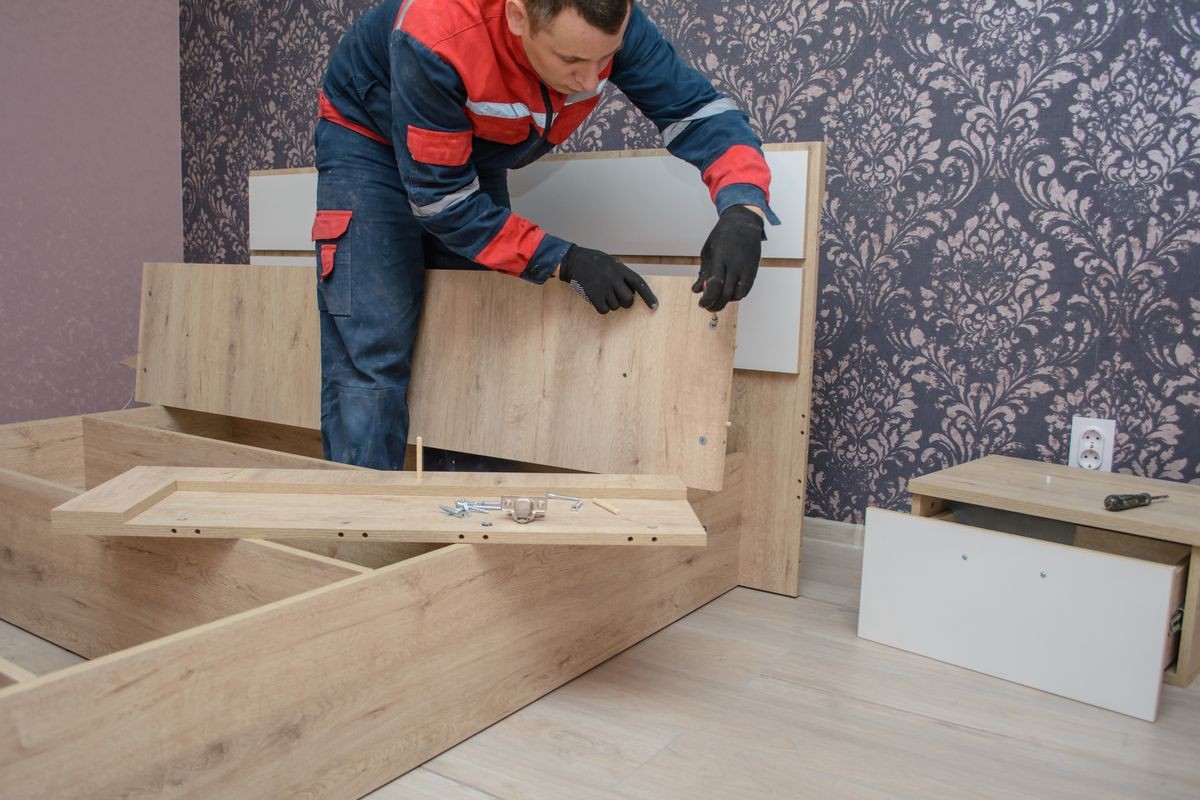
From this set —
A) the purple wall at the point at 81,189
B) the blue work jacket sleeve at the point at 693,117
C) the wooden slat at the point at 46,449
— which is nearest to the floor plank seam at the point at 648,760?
the blue work jacket sleeve at the point at 693,117

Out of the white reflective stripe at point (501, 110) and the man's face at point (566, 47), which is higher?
the man's face at point (566, 47)

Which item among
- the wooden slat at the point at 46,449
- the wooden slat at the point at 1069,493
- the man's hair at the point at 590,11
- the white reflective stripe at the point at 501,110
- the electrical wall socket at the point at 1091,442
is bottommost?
the wooden slat at the point at 46,449

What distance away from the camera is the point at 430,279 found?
180 cm

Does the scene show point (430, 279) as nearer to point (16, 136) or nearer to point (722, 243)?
point (722, 243)

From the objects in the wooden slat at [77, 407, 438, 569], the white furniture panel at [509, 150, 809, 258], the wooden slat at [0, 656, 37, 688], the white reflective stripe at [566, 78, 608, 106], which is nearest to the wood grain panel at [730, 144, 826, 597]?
the white furniture panel at [509, 150, 809, 258]

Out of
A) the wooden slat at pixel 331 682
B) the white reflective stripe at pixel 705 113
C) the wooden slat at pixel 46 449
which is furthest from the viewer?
the wooden slat at pixel 46 449

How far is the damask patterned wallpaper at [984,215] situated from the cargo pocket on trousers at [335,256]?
820 mm

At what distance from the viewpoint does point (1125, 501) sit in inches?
54.3

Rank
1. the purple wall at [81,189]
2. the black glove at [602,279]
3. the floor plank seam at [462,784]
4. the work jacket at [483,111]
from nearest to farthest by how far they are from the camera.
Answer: the floor plank seam at [462,784] → the work jacket at [483,111] → the black glove at [602,279] → the purple wall at [81,189]

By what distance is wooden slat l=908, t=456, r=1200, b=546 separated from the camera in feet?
4.36

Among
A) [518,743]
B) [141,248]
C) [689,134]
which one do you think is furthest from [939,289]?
[141,248]

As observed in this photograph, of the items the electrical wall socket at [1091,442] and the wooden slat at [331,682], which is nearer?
the wooden slat at [331,682]

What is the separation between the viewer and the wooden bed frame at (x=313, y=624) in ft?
2.64

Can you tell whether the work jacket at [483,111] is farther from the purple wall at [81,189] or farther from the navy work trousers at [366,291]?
the purple wall at [81,189]
